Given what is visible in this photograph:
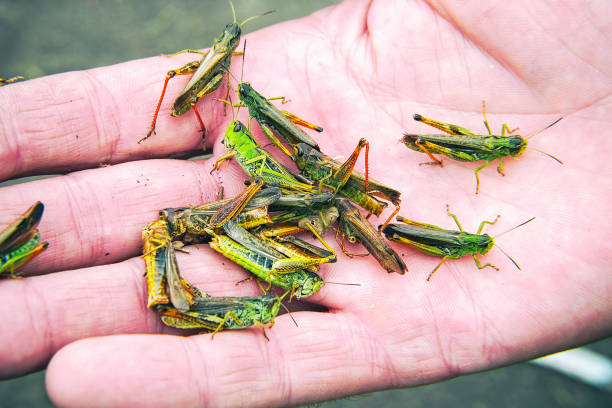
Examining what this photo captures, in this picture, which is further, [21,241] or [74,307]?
[21,241]

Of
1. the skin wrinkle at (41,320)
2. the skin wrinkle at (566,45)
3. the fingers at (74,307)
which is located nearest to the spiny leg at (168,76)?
the fingers at (74,307)

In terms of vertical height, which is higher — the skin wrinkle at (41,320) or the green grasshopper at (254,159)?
the green grasshopper at (254,159)

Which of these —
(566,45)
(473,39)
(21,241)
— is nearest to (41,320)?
(21,241)

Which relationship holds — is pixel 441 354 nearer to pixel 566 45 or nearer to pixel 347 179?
pixel 347 179

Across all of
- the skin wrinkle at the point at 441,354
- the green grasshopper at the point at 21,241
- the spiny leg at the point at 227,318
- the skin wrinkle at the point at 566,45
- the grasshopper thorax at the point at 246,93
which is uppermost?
the skin wrinkle at the point at 566,45

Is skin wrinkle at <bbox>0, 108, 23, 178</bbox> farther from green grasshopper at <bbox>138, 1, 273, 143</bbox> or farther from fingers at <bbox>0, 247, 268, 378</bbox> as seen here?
fingers at <bbox>0, 247, 268, 378</bbox>

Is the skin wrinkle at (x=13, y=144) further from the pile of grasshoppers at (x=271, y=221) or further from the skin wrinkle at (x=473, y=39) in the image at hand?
the skin wrinkle at (x=473, y=39)

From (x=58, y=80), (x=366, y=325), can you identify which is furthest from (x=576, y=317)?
(x=58, y=80)
